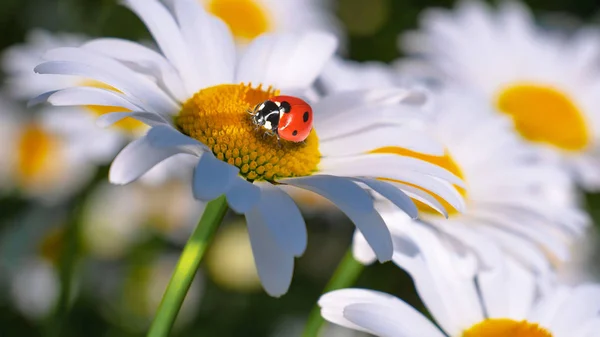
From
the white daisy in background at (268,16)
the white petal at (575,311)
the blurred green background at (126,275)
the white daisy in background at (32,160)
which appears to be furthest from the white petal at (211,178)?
the white daisy in background at (268,16)

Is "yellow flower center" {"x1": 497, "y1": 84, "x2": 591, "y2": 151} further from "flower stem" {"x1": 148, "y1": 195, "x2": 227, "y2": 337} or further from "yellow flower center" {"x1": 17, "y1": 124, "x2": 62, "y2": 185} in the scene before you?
"flower stem" {"x1": 148, "y1": 195, "x2": 227, "y2": 337}

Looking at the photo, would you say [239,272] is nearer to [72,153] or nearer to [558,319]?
[72,153]

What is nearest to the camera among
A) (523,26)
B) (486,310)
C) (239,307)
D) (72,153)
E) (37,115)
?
(486,310)

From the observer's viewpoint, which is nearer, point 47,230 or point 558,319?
point 558,319

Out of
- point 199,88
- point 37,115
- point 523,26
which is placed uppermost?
point 523,26

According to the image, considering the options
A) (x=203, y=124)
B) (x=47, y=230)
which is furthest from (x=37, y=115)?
(x=203, y=124)

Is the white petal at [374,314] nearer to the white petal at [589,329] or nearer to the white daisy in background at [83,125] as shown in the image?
the white petal at [589,329]

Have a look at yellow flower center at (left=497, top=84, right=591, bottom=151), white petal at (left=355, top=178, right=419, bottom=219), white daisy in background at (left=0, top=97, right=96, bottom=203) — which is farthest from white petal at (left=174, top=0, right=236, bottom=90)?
yellow flower center at (left=497, top=84, right=591, bottom=151)
